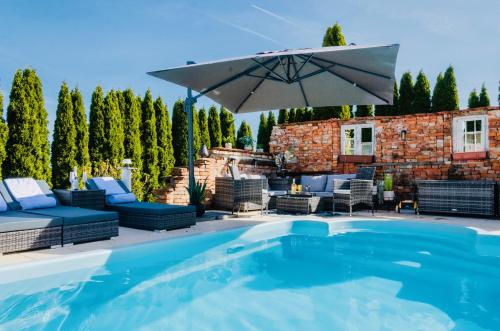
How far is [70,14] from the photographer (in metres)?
8.57

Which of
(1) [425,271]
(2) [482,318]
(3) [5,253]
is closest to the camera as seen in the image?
(2) [482,318]

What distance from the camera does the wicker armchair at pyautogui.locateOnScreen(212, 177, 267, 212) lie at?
7.70 m

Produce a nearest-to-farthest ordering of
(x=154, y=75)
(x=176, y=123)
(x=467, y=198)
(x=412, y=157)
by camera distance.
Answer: (x=154, y=75)
(x=467, y=198)
(x=412, y=157)
(x=176, y=123)

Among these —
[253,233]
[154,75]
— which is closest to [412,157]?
[253,233]

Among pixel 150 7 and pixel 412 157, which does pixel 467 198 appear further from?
pixel 150 7

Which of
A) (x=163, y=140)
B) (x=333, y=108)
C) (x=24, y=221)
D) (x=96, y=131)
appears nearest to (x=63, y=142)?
(x=96, y=131)

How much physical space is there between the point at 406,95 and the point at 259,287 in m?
14.9

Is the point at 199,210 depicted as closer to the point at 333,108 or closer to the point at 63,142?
the point at 63,142

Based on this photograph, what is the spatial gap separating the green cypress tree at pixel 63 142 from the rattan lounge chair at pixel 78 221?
191 inches

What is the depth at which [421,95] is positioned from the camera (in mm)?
15766

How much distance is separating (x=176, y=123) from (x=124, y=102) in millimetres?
2567

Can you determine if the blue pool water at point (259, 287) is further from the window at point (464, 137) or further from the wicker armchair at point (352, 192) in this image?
the window at point (464, 137)

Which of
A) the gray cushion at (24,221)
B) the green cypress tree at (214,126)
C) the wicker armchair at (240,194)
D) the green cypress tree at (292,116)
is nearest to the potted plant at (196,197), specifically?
the wicker armchair at (240,194)

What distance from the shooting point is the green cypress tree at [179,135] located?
13.7 meters
